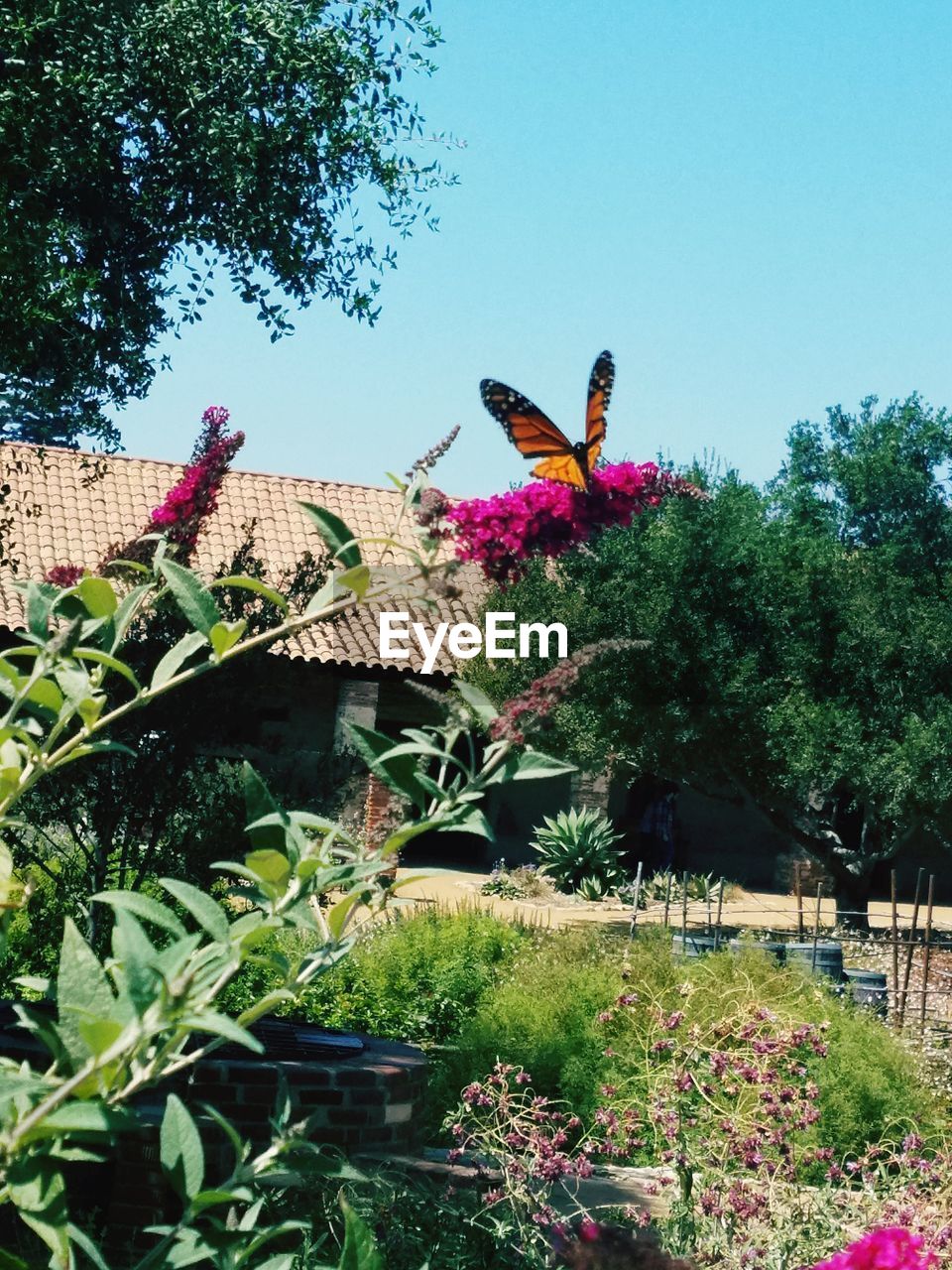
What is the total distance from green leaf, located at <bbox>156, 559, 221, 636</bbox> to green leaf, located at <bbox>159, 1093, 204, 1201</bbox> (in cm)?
55

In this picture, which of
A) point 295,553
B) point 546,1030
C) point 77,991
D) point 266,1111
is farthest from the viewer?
point 295,553

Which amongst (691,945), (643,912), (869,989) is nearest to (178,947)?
(869,989)

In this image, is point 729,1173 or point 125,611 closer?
point 125,611

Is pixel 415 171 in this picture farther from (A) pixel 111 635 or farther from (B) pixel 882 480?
(B) pixel 882 480

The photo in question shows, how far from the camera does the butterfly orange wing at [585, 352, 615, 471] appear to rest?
540 centimetres

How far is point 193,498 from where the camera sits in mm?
3732

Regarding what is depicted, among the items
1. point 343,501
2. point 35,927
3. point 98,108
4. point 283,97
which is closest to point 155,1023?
point 35,927

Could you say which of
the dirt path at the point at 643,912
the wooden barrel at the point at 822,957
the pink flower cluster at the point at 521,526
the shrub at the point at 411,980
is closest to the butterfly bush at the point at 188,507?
the pink flower cluster at the point at 521,526

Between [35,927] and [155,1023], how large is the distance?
20.1 ft

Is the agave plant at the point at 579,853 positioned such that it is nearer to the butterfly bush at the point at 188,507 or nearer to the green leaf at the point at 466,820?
the butterfly bush at the point at 188,507

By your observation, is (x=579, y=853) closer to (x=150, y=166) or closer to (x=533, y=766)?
(x=150, y=166)

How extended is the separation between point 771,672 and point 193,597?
14.7 meters

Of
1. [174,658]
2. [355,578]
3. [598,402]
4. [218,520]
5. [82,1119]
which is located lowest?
[82,1119]

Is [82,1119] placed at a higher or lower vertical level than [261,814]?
lower
